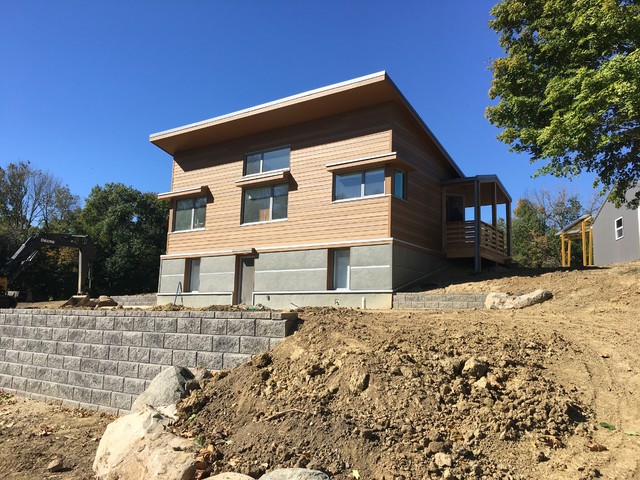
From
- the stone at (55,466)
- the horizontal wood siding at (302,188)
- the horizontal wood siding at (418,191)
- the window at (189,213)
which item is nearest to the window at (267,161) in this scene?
the horizontal wood siding at (302,188)

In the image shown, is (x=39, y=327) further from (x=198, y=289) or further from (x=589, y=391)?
(x=589, y=391)

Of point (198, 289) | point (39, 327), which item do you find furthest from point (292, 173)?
point (39, 327)

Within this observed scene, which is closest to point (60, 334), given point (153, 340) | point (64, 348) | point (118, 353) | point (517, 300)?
point (64, 348)

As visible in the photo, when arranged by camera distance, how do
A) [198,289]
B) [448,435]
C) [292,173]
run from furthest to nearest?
[198,289], [292,173], [448,435]

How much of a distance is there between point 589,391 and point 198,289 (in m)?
15.6

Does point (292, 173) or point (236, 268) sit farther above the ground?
point (292, 173)

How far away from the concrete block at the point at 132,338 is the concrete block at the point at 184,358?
975mm

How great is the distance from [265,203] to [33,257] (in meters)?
11.4

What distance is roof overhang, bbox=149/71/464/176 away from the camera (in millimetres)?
14336

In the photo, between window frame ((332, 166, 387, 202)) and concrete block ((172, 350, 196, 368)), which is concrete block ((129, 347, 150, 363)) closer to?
concrete block ((172, 350, 196, 368))

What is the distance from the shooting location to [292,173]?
16.5 metres

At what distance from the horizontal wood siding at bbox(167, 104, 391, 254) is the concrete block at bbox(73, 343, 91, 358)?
815 cm

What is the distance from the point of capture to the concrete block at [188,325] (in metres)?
7.40

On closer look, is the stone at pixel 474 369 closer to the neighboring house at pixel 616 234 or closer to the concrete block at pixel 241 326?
the concrete block at pixel 241 326
